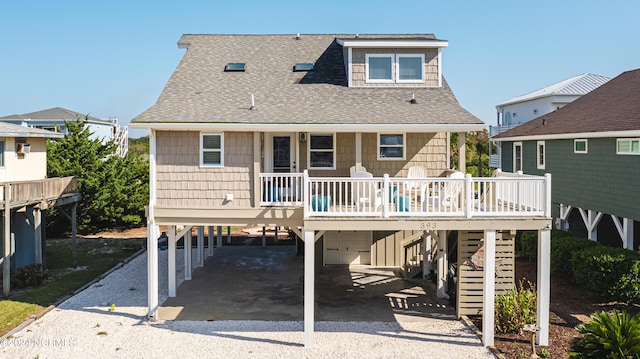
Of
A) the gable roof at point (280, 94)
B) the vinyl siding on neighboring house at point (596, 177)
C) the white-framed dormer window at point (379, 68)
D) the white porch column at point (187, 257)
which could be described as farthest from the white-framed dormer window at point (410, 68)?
the white porch column at point (187, 257)

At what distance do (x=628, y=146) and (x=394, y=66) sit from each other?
7.36 m

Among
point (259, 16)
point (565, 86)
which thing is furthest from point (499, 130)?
point (259, 16)

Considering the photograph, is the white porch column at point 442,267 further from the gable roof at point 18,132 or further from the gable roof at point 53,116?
the gable roof at point 53,116

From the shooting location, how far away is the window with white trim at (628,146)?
15.4 metres

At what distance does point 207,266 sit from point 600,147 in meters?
14.0

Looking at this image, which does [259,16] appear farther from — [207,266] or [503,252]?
[503,252]

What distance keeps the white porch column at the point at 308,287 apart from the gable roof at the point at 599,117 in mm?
10015

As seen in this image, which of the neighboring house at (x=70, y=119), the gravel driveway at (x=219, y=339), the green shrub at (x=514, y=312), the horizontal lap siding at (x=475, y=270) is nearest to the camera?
the gravel driveway at (x=219, y=339)

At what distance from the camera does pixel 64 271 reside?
61.1ft

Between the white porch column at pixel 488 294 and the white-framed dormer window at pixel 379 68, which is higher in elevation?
the white-framed dormer window at pixel 379 68

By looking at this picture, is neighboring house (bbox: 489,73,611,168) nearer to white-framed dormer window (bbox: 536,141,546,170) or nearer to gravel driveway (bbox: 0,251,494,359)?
white-framed dormer window (bbox: 536,141,546,170)

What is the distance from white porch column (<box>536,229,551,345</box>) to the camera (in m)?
11.5

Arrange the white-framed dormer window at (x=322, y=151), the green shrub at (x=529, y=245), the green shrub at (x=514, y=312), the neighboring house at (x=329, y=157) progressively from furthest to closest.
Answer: the green shrub at (x=529, y=245) → the white-framed dormer window at (x=322, y=151) → the green shrub at (x=514, y=312) → the neighboring house at (x=329, y=157)

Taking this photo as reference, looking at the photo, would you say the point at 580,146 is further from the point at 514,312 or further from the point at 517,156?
the point at 514,312
